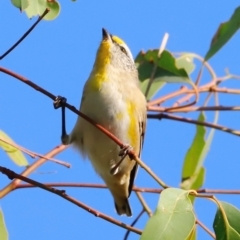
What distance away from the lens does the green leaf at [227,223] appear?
2.20 meters

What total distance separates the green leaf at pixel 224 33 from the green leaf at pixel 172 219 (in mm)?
1237

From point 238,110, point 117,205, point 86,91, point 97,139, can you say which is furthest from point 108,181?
point 238,110

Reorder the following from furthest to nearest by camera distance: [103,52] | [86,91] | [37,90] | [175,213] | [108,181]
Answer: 1. [108,181]
2. [103,52]
3. [86,91]
4. [175,213]
5. [37,90]

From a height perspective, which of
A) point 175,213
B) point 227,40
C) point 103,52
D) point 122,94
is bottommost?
point 175,213

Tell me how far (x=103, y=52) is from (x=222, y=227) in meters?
1.47

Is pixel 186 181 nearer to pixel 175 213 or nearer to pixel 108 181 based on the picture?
pixel 108 181

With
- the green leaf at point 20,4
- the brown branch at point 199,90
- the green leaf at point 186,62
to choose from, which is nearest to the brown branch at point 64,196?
the green leaf at point 20,4

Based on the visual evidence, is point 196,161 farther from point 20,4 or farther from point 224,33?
point 20,4

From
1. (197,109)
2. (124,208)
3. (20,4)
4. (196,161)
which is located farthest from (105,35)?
(20,4)

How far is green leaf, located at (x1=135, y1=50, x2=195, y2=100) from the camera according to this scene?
11.4 ft

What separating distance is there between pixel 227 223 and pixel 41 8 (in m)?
1.00

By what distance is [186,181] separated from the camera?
3307mm

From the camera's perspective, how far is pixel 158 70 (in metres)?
3.59

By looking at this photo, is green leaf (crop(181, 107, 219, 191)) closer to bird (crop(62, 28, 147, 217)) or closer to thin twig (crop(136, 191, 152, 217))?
bird (crop(62, 28, 147, 217))
